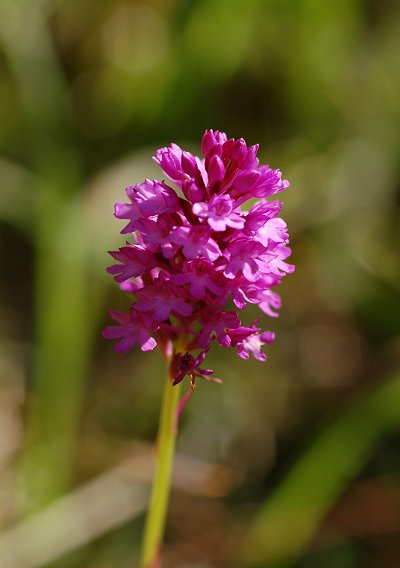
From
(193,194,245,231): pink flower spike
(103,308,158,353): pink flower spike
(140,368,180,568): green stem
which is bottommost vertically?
(140,368,180,568): green stem

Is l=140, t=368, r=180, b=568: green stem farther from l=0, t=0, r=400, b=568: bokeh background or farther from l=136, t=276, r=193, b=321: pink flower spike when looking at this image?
l=0, t=0, r=400, b=568: bokeh background

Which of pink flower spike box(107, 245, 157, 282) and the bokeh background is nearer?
pink flower spike box(107, 245, 157, 282)

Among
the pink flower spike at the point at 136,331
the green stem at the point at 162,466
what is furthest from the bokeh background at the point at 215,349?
the pink flower spike at the point at 136,331

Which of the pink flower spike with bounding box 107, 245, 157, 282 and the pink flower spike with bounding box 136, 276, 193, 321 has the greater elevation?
the pink flower spike with bounding box 107, 245, 157, 282

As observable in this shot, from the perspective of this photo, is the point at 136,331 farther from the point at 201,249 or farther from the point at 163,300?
the point at 201,249

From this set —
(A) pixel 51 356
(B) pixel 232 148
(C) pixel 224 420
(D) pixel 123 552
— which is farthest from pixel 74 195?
(B) pixel 232 148

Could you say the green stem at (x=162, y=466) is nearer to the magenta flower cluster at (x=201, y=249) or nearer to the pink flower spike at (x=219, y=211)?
the magenta flower cluster at (x=201, y=249)

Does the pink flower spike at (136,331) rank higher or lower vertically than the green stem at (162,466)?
higher

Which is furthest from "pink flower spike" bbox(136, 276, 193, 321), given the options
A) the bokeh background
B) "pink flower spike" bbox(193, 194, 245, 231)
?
the bokeh background
